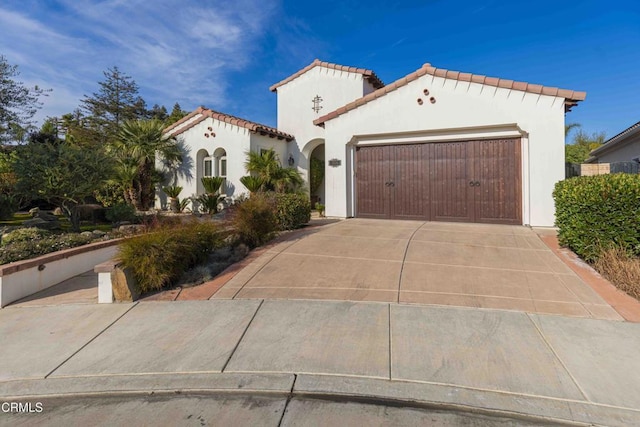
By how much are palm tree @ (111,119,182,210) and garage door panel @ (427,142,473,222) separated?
1164 cm

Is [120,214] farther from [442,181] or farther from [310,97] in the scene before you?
[442,181]

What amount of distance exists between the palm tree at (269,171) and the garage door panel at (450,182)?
6.00 m

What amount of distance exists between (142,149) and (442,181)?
42.2 ft

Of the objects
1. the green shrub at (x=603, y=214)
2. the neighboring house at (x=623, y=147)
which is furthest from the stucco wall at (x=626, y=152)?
the green shrub at (x=603, y=214)

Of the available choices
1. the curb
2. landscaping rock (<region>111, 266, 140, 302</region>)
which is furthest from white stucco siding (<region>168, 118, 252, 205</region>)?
the curb

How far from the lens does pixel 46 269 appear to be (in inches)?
237

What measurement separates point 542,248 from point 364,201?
5.79m

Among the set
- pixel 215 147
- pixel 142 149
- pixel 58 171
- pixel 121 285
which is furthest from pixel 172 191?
pixel 121 285

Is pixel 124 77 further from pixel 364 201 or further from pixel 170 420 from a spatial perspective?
pixel 170 420

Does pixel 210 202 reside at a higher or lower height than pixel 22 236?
higher

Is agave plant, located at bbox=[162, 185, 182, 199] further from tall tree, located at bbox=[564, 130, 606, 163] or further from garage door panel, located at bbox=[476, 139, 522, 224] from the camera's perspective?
tall tree, located at bbox=[564, 130, 606, 163]

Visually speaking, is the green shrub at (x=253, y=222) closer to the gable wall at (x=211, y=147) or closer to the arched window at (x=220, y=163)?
the gable wall at (x=211, y=147)

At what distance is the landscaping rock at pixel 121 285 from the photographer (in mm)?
5133

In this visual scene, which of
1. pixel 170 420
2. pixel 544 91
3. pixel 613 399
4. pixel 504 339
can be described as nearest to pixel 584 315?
pixel 504 339
